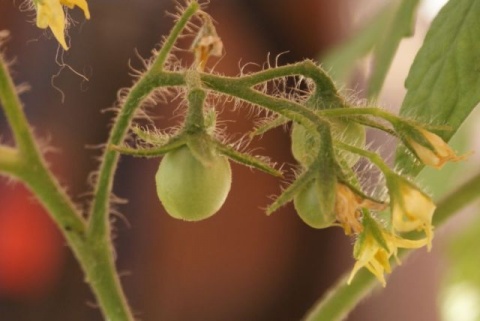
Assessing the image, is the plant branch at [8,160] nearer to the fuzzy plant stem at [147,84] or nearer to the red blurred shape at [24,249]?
the fuzzy plant stem at [147,84]

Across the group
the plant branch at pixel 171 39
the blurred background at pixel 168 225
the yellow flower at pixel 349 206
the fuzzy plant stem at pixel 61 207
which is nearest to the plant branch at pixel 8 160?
the fuzzy plant stem at pixel 61 207

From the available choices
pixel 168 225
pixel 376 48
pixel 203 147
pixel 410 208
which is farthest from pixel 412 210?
pixel 168 225

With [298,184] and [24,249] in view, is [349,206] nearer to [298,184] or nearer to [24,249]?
[298,184]

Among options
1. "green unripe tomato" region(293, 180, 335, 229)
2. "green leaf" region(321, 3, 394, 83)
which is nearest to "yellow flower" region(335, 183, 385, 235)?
"green unripe tomato" region(293, 180, 335, 229)

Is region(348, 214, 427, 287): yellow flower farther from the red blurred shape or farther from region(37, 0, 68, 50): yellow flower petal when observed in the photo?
the red blurred shape

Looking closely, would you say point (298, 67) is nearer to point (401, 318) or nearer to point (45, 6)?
point (45, 6)

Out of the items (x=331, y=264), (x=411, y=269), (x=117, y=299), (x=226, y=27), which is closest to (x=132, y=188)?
(x=226, y=27)
